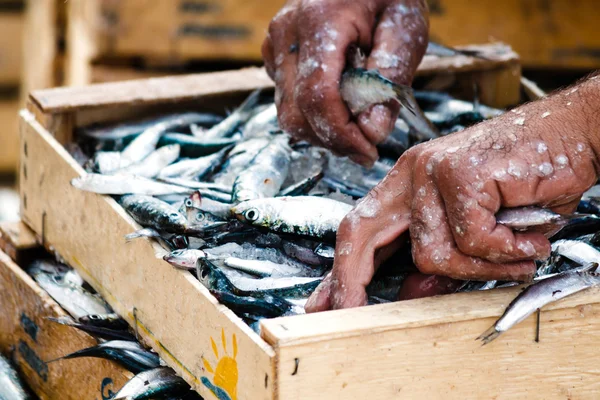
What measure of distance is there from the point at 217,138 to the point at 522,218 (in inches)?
64.7

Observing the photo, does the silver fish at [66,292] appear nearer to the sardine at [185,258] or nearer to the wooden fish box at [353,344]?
the wooden fish box at [353,344]

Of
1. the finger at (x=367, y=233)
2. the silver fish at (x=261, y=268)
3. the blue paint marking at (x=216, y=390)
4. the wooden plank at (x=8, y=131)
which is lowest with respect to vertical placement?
the wooden plank at (x=8, y=131)

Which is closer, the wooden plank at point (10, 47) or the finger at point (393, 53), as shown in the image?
the finger at point (393, 53)

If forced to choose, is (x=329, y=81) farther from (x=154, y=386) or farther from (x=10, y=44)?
(x=10, y=44)

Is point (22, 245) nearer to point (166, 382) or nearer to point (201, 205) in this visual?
point (201, 205)

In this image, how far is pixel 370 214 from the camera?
219 centimetres

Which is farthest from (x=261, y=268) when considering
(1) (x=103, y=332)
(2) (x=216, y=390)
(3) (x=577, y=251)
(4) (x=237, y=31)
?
(4) (x=237, y=31)

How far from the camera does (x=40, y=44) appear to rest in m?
6.34

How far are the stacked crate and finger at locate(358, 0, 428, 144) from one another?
528cm

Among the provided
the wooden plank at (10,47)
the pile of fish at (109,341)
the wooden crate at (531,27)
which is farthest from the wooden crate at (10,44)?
the pile of fish at (109,341)

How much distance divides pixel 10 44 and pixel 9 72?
9.1 inches

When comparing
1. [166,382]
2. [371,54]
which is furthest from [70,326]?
[371,54]

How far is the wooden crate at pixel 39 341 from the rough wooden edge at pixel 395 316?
2.50 ft

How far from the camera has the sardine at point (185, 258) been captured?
2316 millimetres
